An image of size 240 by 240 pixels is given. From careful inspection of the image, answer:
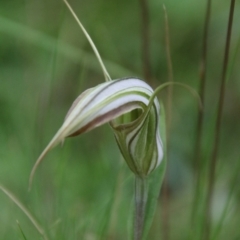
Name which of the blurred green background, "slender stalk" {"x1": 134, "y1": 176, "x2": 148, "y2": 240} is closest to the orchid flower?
"slender stalk" {"x1": 134, "y1": 176, "x2": 148, "y2": 240}

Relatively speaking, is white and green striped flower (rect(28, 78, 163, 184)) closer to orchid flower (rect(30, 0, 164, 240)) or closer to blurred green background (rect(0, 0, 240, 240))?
orchid flower (rect(30, 0, 164, 240))

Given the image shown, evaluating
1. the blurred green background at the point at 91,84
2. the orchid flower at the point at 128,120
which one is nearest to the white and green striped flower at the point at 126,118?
the orchid flower at the point at 128,120

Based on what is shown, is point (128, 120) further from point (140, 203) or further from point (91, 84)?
point (91, 84)

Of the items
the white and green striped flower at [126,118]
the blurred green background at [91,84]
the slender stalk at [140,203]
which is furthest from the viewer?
the blurred green background at [91,84]

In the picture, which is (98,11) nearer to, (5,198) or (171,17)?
(171,17)

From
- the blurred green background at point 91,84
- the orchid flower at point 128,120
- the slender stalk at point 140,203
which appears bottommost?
the slender stalk at point 140,203

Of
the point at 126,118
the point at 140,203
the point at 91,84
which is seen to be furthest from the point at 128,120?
the point at 91,84

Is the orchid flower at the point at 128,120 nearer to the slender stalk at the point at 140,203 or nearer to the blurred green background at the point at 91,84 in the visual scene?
the slender stalk at the point at 140,203
